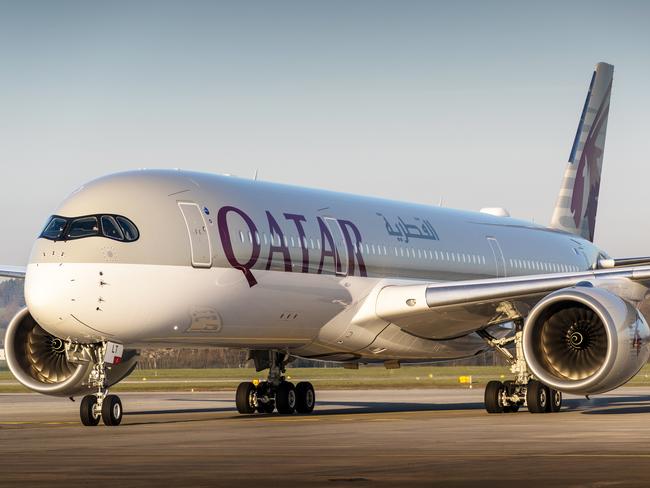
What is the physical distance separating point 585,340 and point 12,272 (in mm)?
12028

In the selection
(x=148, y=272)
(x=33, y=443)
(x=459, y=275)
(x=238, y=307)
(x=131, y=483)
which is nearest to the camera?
(x=131, y=483)

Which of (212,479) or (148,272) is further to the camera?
(148,272)

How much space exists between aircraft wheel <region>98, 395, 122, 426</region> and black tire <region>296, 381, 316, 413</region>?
5.96 m

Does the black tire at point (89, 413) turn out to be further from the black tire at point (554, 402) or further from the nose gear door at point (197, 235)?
the black tire at point (554, 402)

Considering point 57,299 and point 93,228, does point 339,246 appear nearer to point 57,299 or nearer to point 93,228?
point 93,228

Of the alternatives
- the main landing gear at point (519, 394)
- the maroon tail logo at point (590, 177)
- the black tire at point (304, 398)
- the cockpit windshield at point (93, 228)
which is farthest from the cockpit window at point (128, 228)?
the maroon tail logo at point (590, 177)

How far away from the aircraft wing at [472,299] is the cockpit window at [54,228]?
6.95 m

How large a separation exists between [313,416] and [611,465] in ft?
41.2

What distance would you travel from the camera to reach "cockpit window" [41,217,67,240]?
787 inches

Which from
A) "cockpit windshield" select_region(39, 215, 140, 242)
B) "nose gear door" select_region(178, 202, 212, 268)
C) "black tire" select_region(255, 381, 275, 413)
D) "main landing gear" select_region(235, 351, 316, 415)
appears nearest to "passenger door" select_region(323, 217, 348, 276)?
"main landing gear" select_region(235, 351, 316, 415)

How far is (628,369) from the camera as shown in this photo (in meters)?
20.9

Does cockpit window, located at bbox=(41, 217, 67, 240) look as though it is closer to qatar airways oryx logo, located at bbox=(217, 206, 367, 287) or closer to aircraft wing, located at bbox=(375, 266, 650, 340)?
qatar airways oryx logo, located at bbox=(217, 206, 367, 287)

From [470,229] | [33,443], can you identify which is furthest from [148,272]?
[470,229]

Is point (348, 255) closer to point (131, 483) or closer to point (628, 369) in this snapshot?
point (628, 369)
